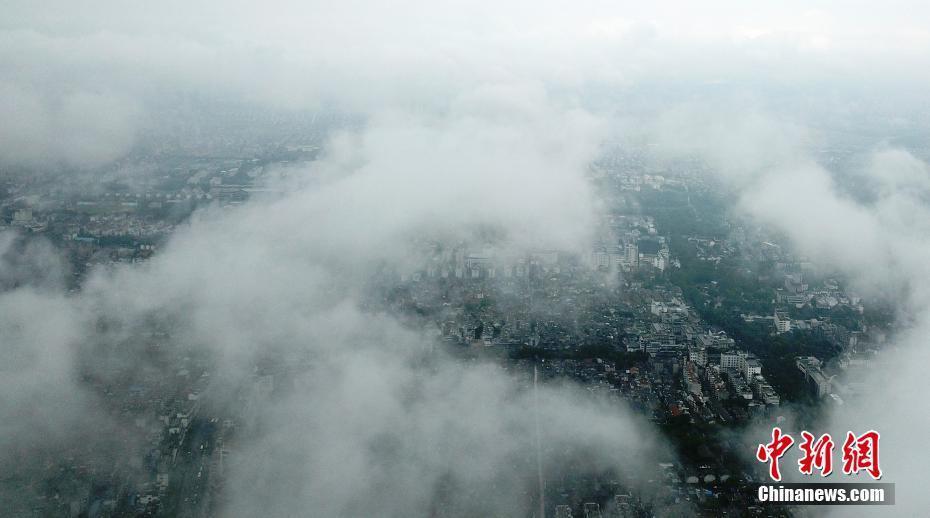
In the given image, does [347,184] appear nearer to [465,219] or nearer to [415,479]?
[465,219]

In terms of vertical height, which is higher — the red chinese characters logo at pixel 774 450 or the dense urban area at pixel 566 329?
the dense urban area at pixel 566 329

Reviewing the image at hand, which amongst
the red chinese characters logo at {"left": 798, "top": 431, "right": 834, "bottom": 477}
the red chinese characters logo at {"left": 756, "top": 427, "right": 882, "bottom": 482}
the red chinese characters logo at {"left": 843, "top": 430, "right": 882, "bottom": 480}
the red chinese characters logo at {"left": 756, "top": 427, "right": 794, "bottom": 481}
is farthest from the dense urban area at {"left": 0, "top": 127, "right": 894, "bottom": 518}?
the red chinese characters logo at {"left": 843, "top": 430, "right": 882, "bottom": 480}

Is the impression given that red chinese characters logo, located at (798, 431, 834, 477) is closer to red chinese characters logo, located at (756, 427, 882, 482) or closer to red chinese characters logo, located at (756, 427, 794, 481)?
red chinese characters logo, located at (756, 427, 882, 482)

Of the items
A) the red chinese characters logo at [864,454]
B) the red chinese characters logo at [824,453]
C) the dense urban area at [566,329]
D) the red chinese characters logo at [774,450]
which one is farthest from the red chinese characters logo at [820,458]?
the dense urban area at [566,329]

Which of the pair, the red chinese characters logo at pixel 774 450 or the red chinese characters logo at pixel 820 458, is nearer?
the red chinese characters logo at pixel 820 458

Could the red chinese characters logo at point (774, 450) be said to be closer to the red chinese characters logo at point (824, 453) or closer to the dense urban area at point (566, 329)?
the red chinese characters logo at point (824, 453)

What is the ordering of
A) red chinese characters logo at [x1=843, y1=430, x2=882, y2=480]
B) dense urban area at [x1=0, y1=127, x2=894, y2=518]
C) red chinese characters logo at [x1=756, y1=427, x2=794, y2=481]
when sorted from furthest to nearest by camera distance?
dense urban area at [x1=0, y1=127, x2=894, y2=518]
red chinese characters logo at [x1=756, y1=427, x2=794, y2=481]
red chinese characters logo at [x1=843, y1=430, x2=882, y2=480]

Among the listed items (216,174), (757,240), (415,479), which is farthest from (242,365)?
(757,240)

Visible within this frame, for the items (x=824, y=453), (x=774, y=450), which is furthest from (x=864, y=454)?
(x=774, y=450)
